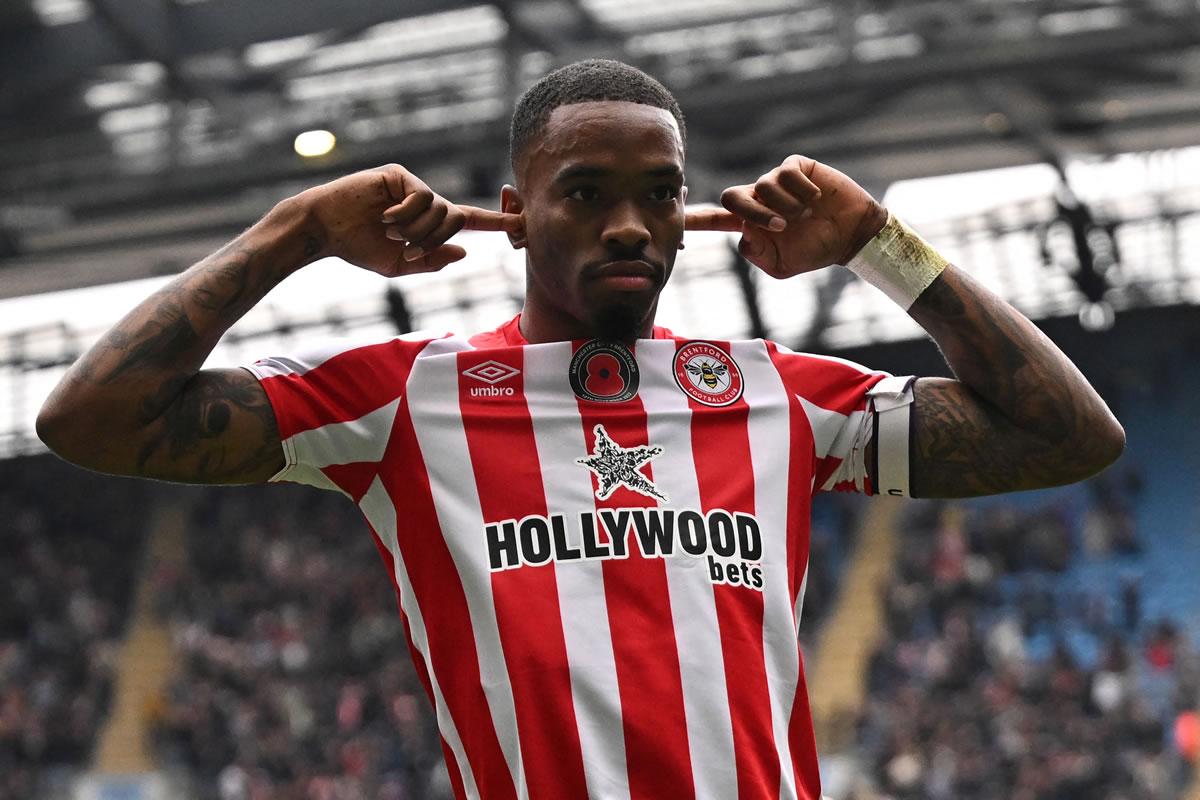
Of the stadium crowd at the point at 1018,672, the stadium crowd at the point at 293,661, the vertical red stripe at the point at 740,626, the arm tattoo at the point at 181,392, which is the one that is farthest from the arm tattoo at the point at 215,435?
the stadium crowd at the point at 293,661

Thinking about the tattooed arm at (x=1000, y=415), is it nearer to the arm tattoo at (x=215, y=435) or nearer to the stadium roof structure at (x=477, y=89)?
the arm tattoo at (x=215, y=435)

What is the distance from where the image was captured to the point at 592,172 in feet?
7.93

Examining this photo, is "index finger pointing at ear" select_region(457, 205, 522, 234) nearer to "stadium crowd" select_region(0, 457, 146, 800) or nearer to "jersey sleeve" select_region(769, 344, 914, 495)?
"jersey sleeve" select_region(769, 344, 914, 495)

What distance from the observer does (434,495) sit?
242 centimetres

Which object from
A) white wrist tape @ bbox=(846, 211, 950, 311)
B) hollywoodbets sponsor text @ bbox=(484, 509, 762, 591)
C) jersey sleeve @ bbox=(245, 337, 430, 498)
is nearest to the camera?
hollywoodbets sponsor text @ bbox=(484, 509, 762, 591)

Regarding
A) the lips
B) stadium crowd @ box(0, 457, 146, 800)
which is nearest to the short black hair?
the lips

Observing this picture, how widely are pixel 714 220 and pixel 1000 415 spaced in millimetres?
558

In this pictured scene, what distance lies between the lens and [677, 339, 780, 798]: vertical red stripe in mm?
2307

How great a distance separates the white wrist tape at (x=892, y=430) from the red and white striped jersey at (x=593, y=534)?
0.03 metres

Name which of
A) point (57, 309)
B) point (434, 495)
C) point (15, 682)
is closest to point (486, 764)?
point (434, 495)

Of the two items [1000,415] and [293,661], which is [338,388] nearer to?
[1000,415]

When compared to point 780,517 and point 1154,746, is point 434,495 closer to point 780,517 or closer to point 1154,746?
point 780,517

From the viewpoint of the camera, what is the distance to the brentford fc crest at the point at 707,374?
258 cm

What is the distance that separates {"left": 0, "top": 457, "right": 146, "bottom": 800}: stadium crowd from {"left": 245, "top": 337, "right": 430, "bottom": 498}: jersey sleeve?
1792 centimetres
